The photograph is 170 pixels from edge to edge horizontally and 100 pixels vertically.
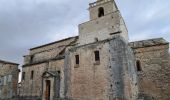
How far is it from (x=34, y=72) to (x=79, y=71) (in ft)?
26.2

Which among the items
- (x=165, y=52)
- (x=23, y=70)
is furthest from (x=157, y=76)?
(x=23, y=70)

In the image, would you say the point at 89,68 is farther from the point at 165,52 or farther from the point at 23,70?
the point at 23,70

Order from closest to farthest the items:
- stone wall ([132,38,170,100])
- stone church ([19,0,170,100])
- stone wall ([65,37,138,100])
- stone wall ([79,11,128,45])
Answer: stone wall ([65,37,138,100]) < stone church ([19,0,170,100]) < stone wall ([132,38,170,100]) < stone wall ([79,11,128,45])

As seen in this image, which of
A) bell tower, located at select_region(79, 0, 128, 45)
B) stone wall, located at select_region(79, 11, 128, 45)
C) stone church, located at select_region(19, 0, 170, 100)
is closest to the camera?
stone church, located at select_region(19, 0, 170, 100)

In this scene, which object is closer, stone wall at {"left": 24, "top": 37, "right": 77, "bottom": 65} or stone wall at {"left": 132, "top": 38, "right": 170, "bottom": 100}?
stone wall at {"left": 132, "top": 38, "right": 170, "bottom": 100}

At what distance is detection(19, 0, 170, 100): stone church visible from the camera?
1694 cm

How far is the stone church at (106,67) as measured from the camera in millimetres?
16938

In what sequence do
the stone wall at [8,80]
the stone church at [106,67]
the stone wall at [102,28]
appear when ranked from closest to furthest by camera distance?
1. the stone church at [106,67]
2. the stone wall at [102,28]
3. the stone wall at [8,80]

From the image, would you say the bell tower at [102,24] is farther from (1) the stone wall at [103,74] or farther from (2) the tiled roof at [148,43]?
(2) the tiled roof at [148,43]

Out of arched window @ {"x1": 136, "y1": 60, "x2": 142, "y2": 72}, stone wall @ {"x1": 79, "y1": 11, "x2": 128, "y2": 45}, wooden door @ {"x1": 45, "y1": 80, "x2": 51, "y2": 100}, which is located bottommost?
wooden door @ {"x1": 45, "y1": 80, "x2": 51, "y2": 100}

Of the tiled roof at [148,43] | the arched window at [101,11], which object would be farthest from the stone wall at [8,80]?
the tiled roof at [148,43]

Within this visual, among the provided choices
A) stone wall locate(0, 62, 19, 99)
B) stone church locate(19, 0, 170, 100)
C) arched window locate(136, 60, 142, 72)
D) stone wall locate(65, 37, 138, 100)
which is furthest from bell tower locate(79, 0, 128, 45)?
stone wall locate(0, 62, 19, 99)

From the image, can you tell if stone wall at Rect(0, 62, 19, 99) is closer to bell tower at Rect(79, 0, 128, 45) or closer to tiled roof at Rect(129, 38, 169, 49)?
bell tower at Rect(79, 0, 128, 45)

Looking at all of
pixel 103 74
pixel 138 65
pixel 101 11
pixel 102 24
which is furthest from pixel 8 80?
pixel 138 65
